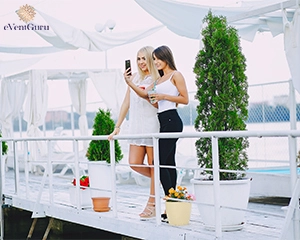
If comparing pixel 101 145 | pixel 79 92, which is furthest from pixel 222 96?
pixel 79 92

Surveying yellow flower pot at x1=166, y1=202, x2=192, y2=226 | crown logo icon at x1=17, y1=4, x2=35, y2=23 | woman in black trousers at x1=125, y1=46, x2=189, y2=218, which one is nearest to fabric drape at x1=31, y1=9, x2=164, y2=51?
crown logo icon at x1=17, y1=4, x2=35, y2=23

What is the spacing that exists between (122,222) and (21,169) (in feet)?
33.3

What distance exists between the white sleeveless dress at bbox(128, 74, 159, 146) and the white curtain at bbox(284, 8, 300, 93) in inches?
74.3

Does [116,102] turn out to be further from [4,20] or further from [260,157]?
[260,157]

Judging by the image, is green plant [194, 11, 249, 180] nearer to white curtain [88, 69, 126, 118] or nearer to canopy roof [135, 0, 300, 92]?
canopy roof [135, 0, 300, 92]

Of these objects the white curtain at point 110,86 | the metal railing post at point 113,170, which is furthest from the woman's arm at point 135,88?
the white curtain at point 110,86

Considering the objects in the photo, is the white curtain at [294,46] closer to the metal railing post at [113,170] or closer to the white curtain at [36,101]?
the metal railing post at [113,170]

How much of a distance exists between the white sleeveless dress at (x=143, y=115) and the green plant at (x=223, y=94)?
421 mm

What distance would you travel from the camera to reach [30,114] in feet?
41.2

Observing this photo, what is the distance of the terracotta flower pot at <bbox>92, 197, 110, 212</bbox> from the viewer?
6.05 meters

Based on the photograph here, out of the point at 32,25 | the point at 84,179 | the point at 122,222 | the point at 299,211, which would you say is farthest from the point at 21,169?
the point at 299,211

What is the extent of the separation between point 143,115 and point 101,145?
166 cm

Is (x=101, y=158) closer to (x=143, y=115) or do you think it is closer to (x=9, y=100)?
(x=143, y=115)

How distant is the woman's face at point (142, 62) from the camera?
5.06 metres
